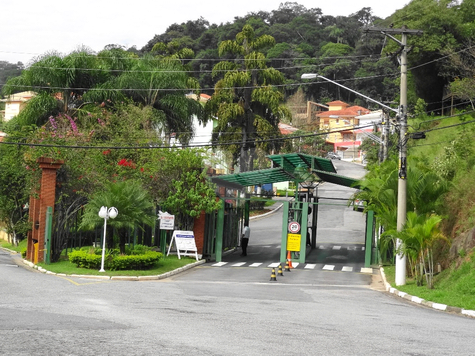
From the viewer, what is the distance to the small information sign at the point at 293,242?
31.5 metres

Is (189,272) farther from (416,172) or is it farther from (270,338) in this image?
(270,338)

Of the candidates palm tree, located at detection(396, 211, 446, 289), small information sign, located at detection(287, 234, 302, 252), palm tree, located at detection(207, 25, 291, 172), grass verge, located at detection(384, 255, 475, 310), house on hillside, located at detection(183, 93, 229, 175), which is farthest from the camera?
palm tree, located at detection(207, 25, 291, 172)

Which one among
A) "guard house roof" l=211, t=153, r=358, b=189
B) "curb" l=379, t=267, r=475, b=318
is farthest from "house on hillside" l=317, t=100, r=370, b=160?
"curb" l=379, t=267, r=475, b=318

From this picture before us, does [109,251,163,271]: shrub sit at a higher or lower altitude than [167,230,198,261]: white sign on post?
lower

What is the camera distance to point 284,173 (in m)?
33.9

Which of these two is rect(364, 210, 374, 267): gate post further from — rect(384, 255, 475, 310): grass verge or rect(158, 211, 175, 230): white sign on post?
rect(158, 211, 175, 230): white sign on post

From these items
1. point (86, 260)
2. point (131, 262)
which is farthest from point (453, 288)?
point (86, 260)

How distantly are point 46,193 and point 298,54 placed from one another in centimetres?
9120

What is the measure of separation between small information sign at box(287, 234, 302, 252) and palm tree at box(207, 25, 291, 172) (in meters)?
19.6

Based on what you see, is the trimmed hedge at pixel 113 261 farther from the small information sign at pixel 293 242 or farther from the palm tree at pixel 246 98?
the palm tree at pixel 246 98

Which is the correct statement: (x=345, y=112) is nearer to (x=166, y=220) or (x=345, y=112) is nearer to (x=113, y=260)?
(x=166, y=220)

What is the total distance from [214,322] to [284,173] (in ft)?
74.0

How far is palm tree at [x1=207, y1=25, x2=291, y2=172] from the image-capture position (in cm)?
5112

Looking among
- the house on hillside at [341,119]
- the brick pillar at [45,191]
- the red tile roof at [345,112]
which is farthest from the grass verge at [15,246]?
the red tile roof at [345,112]
